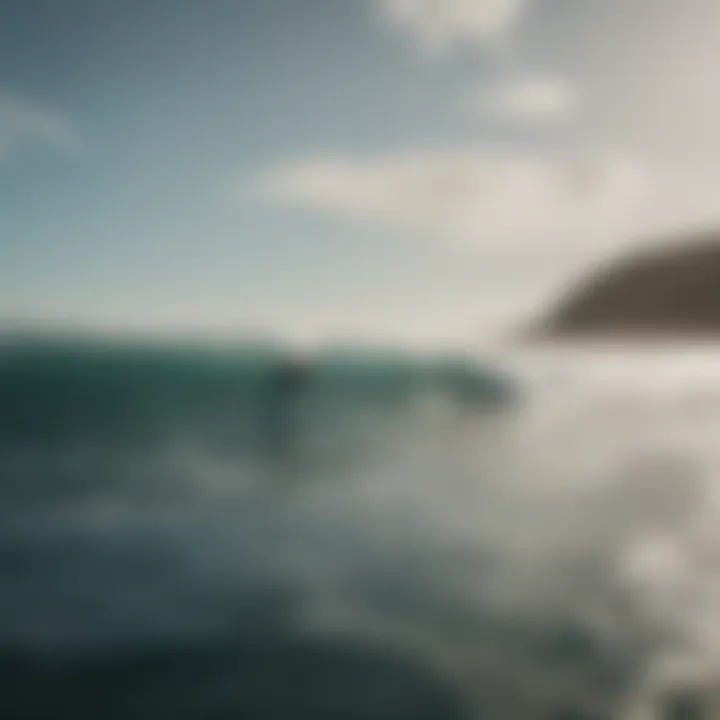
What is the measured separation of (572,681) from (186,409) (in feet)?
8.01

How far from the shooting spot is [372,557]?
2191mm

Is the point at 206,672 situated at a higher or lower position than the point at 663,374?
lower

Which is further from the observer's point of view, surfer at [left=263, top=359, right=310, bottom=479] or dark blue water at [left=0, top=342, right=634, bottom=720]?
surfer at [left=263, top=359, right=310, bottom=479]

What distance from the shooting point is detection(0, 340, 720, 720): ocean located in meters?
1.83

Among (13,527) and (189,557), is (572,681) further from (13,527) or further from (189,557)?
(13,527)

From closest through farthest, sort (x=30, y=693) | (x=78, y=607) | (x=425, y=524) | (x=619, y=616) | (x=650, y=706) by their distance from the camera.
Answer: (x=650, y=706), (x=30, y=693), (x=619, y=616), (x=78, y=607), (x=425, y=524)

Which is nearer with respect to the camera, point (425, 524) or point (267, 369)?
point (425, 524)

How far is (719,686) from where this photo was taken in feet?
5.72

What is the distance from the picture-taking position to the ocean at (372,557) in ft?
5.99

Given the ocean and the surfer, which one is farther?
the surfer

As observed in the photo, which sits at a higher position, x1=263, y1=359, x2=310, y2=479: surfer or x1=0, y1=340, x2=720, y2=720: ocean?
x1=263, y1=359, x2=310, y2=479: surfer

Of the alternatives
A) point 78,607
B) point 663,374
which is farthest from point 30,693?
point 663,374

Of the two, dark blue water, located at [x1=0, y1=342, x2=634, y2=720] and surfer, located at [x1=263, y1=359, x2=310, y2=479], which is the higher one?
surfer, located at [x1=263, y1=359, x2=310, y2=479]

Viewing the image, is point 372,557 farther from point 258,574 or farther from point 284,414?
point 284,414
